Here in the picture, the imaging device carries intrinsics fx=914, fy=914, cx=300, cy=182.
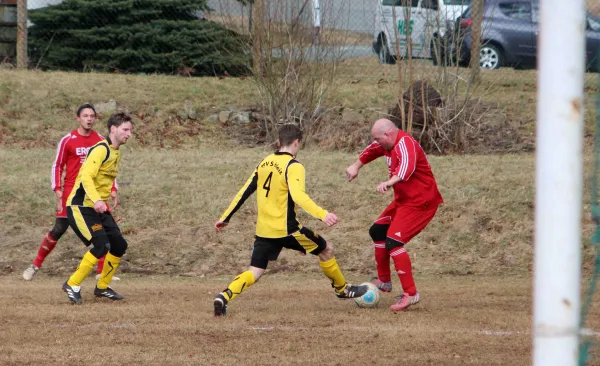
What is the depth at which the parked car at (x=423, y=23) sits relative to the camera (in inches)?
603

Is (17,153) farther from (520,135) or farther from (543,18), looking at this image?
(543,18)

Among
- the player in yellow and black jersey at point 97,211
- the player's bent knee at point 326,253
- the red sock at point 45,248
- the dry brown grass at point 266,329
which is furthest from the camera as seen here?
the red sock at point 45,248

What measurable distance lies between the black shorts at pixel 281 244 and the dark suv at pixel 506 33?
878 cm

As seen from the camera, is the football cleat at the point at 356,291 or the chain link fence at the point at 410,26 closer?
the football cleat at the point at 356,291

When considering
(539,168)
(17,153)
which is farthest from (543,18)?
(17,153)

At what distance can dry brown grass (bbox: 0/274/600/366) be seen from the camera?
6.67 m

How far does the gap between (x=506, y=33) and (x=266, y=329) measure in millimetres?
12722

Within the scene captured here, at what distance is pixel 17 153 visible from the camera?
16.0m

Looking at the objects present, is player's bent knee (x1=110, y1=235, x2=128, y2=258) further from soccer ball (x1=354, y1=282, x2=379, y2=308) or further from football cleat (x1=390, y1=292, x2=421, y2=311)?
football cleat (x1=390, y1=292, x2=421, y2=311)

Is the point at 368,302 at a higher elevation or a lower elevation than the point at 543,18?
lower

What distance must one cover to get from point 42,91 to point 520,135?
946cm

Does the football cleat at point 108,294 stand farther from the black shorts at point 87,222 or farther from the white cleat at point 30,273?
the white cleat at point 30,273

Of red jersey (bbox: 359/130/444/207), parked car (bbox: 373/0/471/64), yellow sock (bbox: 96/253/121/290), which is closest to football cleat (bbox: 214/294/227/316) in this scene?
yellow sock (bbox: 96/253/121/290)

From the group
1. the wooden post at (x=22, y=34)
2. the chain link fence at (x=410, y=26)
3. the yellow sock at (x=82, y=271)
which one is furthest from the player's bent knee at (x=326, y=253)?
the wooden post at (x=22, y=34)
